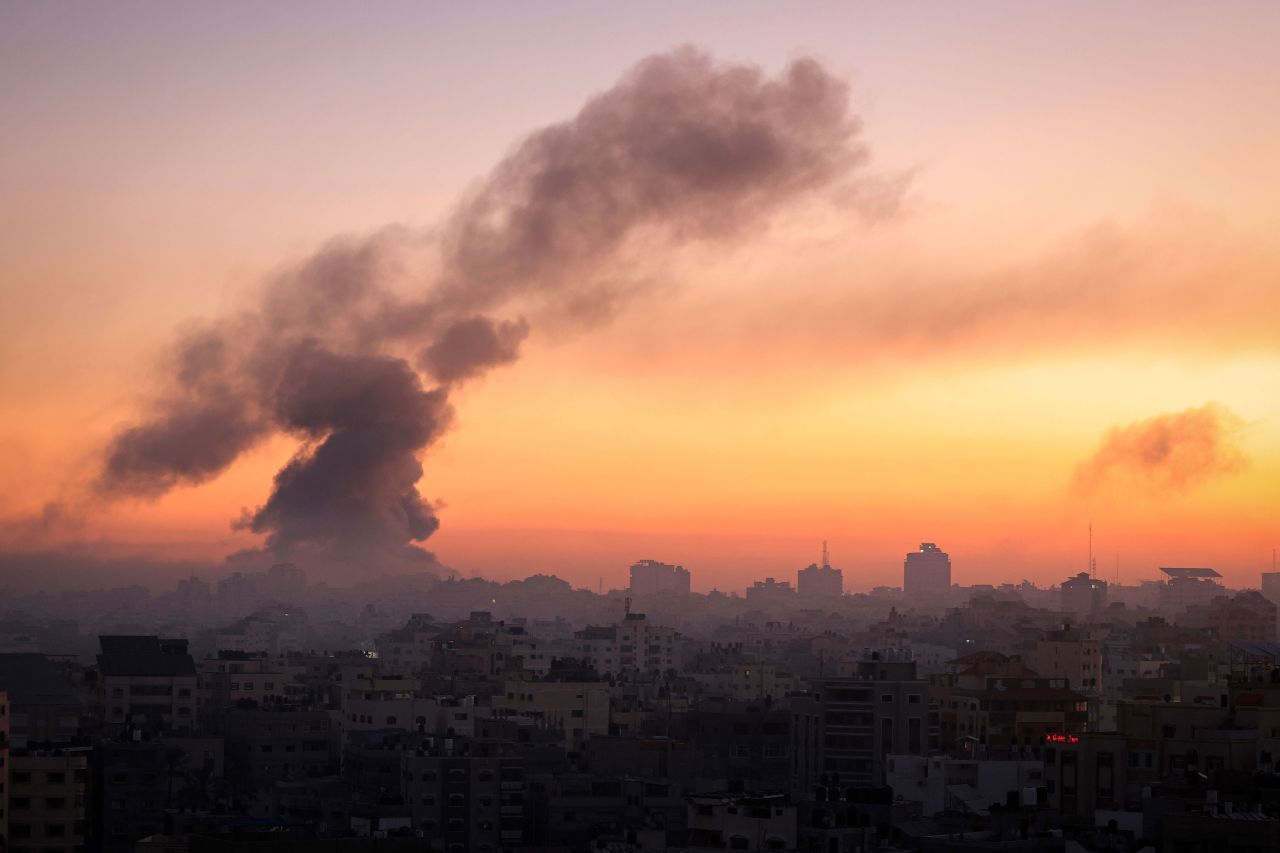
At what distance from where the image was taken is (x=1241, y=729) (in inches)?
1886

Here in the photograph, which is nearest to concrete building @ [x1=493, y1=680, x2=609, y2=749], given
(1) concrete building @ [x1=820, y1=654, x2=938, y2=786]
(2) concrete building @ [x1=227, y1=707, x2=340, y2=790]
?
(2) concrete building @ [x1=227, y1=707, x2=340, y2=790]

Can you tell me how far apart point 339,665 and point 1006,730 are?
56.5 metres

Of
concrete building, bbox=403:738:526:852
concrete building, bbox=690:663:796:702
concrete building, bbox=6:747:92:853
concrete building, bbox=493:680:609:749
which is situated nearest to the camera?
concrete building, bbox=6:747:92:853

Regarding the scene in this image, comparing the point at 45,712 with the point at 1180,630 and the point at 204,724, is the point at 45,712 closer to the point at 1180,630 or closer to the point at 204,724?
the point at 204,724

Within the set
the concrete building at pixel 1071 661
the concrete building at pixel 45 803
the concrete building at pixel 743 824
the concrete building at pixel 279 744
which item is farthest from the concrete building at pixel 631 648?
the concrete building at pixel 743 824

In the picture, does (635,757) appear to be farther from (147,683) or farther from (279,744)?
(147,683)

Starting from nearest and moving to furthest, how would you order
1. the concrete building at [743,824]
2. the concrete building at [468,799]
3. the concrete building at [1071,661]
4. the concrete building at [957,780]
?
the concrete building at [743,824]
the concrete building at [957,780]
the concrete building at [468,799]
the concrete building at [1071,661]

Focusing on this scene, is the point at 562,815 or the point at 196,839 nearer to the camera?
the point at 196,839

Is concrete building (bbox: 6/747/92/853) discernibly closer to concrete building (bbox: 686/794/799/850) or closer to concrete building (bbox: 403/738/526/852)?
concrete building (bbox: 403/738/526/852)

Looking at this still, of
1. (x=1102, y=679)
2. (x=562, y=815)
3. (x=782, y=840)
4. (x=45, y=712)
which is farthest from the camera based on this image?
(x=1102, y=679)

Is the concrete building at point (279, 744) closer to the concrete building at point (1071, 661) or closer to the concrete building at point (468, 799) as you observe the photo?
the concrete building at point (468, 799)

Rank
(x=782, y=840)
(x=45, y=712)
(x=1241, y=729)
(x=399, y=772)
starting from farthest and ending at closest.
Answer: (x=45, y=712) → (x=399, y=772) → (x=1241, y=729) → (x=782, y=840)

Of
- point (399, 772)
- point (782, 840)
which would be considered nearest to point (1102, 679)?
point (399, 772)

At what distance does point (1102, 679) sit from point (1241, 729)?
69698 mm
